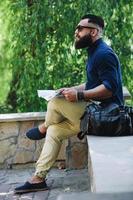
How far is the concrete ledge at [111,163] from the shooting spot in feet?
9.21

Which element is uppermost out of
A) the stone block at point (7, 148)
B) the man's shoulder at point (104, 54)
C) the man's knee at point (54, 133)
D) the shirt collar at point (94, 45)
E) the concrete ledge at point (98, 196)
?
the shirt collar at point (94, 45)

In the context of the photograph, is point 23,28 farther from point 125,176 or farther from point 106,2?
point 125,176

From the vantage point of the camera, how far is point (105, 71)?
13.6 ft

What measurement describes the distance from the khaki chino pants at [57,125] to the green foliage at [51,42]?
2.54m

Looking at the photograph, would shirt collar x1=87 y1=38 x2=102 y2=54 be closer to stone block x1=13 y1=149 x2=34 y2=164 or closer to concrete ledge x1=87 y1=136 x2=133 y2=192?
concrete ledge x1=87 y1=136 x2=133 y2=192

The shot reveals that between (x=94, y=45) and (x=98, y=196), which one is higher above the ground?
(x=94, y=45)

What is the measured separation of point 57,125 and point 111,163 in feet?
4.30

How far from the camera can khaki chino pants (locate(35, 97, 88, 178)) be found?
4.40m

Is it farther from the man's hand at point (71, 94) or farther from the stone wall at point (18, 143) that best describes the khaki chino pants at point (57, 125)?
the stone wall at point (18, 143)

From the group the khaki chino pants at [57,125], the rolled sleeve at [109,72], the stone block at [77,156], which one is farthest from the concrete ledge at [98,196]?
the stone block at [77,156]

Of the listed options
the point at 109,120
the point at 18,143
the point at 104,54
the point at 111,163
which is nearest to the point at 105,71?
the point at 104,54

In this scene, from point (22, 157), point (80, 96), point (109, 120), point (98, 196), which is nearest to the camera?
point (98, 196)

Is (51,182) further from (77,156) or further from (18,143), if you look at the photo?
(18,143)

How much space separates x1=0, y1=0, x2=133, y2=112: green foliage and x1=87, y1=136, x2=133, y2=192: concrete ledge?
3106 millimetres
